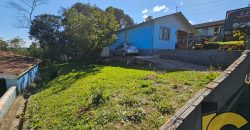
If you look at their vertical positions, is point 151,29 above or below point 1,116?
above

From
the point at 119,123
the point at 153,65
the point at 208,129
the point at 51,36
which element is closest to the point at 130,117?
the point at 119,123

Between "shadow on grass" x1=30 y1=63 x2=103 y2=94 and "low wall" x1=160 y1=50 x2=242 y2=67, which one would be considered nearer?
"shadow on grass" x1=30 y1=63 x2=103 y2=94

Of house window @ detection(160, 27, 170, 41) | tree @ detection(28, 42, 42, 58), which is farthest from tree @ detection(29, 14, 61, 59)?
house window @ detection(160, 27, 170, 41)

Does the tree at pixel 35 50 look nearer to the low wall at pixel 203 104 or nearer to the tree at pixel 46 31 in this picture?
the tree at pixel 46 31

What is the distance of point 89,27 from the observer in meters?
18.8

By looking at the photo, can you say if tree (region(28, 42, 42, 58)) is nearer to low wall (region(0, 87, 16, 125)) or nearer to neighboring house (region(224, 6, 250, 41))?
low wall (region(0, 87, 16, 125))

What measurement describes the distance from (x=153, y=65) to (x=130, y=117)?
9560mm

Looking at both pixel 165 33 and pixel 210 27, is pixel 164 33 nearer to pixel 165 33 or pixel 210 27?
pixel 165 33

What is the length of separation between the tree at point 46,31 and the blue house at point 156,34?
25.1ft

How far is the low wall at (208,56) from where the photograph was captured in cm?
1448

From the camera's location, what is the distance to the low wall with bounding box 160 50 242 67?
14.5 m

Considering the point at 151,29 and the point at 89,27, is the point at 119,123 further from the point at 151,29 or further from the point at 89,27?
the point at 151,29

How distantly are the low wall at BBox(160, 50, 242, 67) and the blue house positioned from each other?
4.00 meters

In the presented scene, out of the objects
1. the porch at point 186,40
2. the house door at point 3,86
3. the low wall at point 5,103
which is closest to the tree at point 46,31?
the porch at point 186,40
